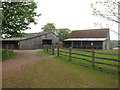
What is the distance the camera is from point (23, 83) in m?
5.23

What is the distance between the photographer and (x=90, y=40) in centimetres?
3089

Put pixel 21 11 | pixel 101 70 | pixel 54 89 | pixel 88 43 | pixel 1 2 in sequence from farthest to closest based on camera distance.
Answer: pixel 88 43, pixel 21 11, pixel 1 2, pixel 101 70, pixel 54 89

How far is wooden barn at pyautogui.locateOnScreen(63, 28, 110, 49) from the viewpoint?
1183 inches

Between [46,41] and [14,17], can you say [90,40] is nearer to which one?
[46,41]

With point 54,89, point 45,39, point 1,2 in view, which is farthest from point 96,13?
point 45,39

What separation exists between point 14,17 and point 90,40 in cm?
2226

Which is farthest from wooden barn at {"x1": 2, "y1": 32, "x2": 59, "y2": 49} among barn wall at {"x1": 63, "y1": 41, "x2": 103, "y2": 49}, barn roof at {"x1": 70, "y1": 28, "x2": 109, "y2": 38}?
barn roof at {"x1": 70, "y1": 28, "x2": 109, "y2": 38}

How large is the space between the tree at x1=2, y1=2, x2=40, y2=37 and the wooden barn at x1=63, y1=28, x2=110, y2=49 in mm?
19592

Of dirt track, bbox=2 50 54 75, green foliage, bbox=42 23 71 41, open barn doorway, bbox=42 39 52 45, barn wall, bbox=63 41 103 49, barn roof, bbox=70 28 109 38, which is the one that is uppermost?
green foliage, bbox=42 23 71 41

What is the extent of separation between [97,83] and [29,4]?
13.0 m

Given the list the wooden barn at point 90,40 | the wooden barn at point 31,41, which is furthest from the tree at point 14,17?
the wooden barn at point 90,40

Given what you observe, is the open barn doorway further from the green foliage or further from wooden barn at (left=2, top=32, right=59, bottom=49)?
the green foliage

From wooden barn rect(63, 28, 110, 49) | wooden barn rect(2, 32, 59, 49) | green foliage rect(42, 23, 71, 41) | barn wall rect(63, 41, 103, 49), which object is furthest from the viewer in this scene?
green foliage rect(42, 23, 71, 41)

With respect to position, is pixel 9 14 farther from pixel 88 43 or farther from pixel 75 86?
pixel 88 43
